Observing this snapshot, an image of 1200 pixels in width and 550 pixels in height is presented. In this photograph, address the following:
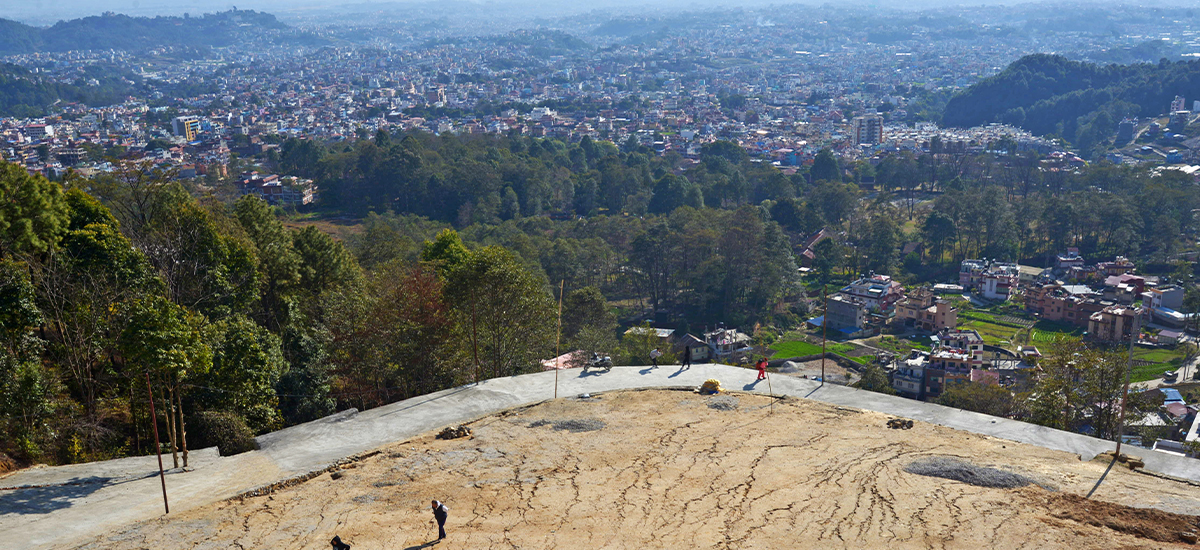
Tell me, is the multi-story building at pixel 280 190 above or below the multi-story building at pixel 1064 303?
above

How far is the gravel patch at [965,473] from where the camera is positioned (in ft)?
30.4

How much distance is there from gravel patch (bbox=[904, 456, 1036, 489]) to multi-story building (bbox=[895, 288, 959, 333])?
2387cm

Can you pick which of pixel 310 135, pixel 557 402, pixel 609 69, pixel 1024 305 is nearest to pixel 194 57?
pixel 609 69

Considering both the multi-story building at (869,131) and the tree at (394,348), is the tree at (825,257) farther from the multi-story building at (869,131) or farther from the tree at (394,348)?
the multi-story building at (869,131)

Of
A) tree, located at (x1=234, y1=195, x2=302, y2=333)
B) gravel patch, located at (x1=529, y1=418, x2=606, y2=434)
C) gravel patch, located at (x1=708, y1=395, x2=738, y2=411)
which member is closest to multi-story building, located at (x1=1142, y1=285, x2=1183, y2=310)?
gravel patch, located at (x1=708, y1=395, x2=738, y2=411)

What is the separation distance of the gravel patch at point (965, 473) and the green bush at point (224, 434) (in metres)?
7.34

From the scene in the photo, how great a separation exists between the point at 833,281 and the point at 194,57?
137m

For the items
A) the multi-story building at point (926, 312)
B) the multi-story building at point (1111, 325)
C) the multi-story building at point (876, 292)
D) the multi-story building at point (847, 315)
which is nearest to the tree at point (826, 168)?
the multi-story building at point (876, 292)

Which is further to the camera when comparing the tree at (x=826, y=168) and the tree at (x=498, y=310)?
the tree at (x=826, y=168)

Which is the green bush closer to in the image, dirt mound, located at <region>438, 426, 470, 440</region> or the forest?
the forest

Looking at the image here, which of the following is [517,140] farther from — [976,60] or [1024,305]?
[976,60]

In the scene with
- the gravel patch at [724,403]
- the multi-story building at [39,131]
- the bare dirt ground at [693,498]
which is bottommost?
the multi-story building at [39,131]

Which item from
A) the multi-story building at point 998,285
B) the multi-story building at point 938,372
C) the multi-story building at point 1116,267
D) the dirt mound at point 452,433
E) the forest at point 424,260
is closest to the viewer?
the forest at point 424,260

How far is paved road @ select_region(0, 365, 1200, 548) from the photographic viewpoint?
8.72 metres
